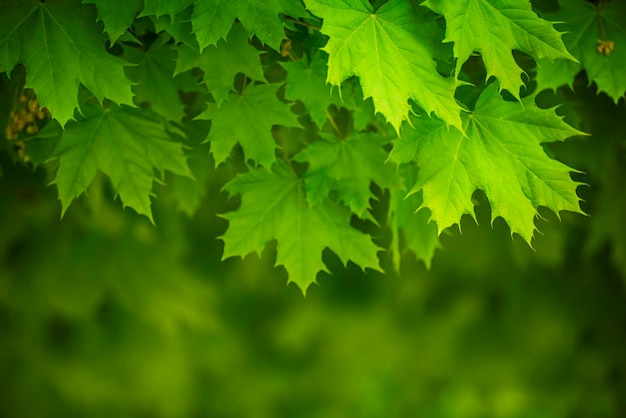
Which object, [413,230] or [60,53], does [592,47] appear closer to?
[413,230]

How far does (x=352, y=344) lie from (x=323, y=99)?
229 cm

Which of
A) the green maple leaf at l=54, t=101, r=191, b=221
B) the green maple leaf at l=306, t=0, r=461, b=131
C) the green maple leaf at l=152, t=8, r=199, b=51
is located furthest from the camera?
the green maple leaf at l=54, t=101, r=191, b=221

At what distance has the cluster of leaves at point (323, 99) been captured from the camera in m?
1.04

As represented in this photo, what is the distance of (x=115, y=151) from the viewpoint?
1.24 meters

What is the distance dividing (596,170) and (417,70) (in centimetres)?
95

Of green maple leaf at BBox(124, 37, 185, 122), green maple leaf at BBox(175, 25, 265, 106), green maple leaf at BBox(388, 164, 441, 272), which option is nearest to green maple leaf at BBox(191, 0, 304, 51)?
green maple leaf at BBox(175, 25, 265, 106)

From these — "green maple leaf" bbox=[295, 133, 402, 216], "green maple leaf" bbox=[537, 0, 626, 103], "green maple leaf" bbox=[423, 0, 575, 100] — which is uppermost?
"green maple leaf" bbox=[423, 0, 575, 100]

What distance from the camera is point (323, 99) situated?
125 cm

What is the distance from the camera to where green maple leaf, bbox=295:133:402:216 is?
1.29 m

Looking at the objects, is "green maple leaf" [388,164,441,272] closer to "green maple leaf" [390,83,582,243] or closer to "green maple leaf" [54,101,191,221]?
"green maple leaf" [390,83,582,243]

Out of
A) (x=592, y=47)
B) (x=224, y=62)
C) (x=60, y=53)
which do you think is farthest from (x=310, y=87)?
(x=592, y=47)

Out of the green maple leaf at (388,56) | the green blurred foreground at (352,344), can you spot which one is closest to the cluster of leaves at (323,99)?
the green maple leaf at (388,56)

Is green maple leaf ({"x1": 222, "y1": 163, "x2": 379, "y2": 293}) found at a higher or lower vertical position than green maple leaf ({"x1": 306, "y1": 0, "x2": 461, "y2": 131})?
lower

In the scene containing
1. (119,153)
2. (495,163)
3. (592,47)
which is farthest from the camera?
(592,47)
